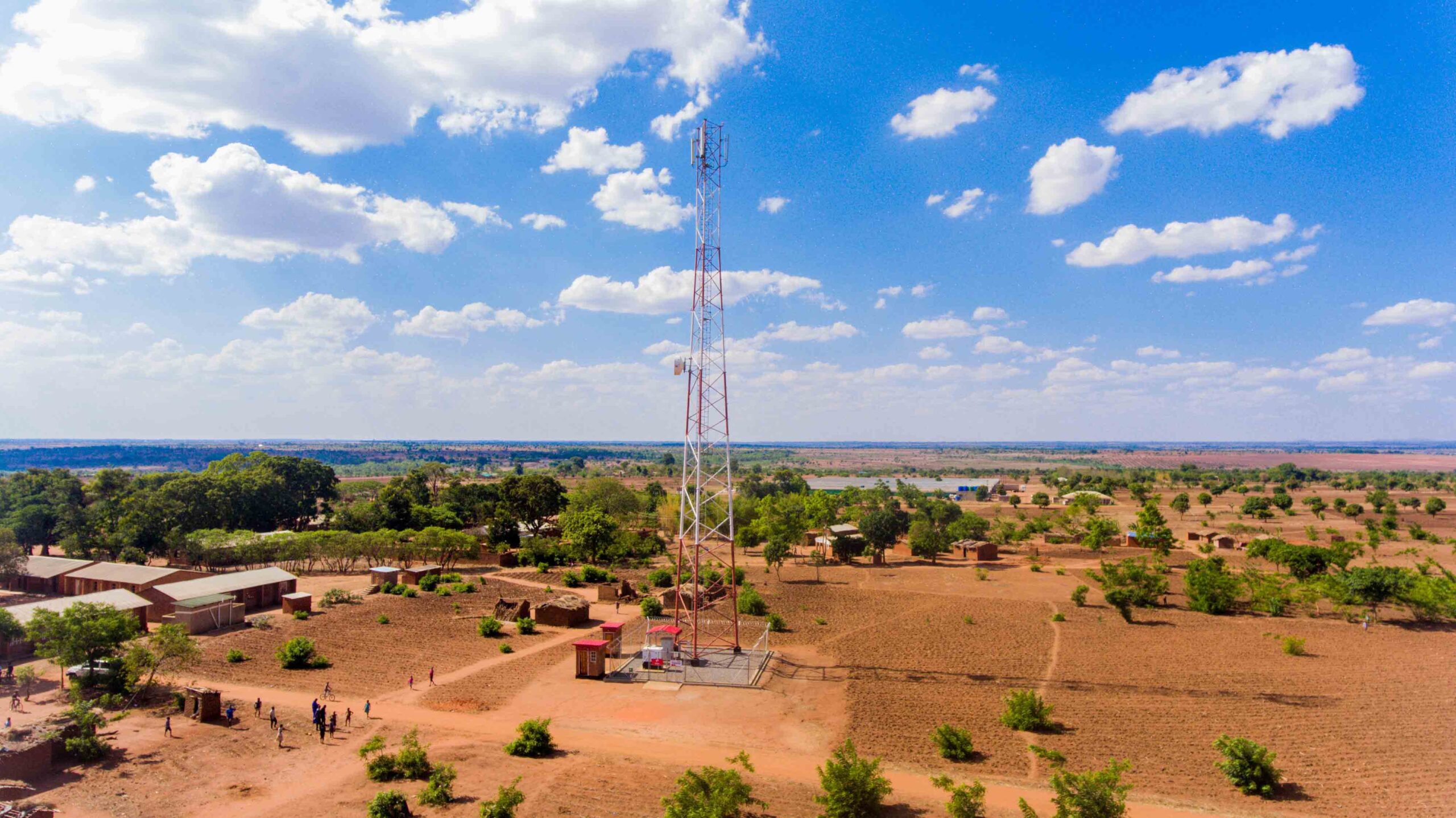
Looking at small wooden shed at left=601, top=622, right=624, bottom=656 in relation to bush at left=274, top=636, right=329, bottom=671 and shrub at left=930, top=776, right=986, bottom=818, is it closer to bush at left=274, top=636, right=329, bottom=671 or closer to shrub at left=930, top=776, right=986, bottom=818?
bush at left=274, top=636, right=329, bottom=671

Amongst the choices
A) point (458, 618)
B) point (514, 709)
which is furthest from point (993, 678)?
point (458, 618)

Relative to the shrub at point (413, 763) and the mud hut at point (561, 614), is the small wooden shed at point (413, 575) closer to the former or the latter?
the mud hut at point (561, 614)

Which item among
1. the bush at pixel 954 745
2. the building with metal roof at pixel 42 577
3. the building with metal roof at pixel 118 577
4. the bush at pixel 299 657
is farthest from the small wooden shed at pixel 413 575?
the bush at pixel 954 745

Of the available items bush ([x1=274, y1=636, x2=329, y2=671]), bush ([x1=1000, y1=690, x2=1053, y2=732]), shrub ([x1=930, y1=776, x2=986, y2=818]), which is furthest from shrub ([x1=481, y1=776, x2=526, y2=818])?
bush ([x1=274, y1=636, x2=329, y2=671])

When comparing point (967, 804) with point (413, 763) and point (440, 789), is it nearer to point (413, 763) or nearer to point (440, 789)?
point (440, 789)

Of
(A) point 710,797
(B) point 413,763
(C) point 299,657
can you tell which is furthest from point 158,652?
(A) point 710,797

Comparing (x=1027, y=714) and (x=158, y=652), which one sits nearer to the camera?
(x=1027, y=714)

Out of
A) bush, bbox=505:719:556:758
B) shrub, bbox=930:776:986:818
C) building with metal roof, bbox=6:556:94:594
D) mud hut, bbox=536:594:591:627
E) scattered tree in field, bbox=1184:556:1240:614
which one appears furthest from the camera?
building with metal roof, bbox=6:556:94:594
